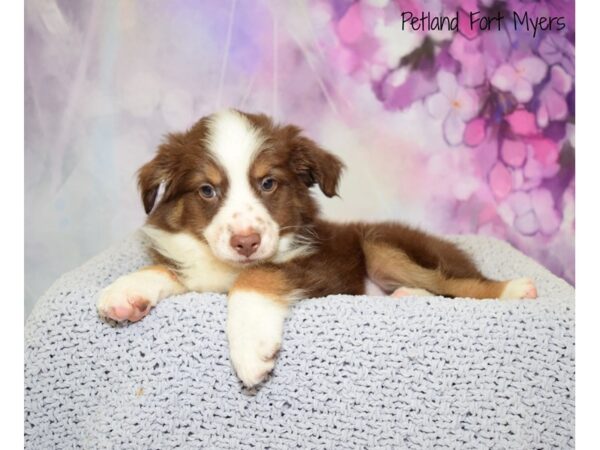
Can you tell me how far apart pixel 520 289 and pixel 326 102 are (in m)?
1.71

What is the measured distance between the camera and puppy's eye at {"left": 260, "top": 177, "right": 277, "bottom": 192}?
3.27 m

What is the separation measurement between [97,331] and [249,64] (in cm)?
190

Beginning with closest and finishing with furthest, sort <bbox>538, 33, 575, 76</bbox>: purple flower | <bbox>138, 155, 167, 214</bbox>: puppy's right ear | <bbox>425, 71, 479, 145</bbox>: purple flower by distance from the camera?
1. <bbox>138, 155, 167, 214</bbox>: puppy's right ear
2. <bbox>538, 33, 575, 76</bbox>: purple flower
3. <bbox>425, 71, 479, 145</bbox>: purple flower

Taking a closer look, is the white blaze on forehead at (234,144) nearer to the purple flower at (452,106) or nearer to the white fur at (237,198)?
the white fur at (237,198)

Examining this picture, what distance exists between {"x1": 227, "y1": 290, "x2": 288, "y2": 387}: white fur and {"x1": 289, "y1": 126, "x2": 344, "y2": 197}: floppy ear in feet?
2.97

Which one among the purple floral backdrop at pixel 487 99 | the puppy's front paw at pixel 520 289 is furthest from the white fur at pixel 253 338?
the purple floral backdrop at pixel 487 99

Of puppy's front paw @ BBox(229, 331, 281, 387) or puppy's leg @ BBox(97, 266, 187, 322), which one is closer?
puppy's front paw @ BBox(229, 331, 281, 387)

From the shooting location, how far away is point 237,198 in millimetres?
3152

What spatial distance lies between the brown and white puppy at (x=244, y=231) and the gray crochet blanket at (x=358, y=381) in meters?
0.16

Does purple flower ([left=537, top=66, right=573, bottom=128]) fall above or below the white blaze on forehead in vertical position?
above

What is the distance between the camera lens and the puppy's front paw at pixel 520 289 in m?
3.52

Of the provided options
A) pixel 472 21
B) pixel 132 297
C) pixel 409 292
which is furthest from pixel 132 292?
pixel 472 21

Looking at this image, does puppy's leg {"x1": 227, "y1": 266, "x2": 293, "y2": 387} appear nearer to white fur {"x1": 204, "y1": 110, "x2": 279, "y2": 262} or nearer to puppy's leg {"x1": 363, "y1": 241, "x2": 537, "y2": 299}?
white fur {"x1": 204, "y1": 110, "x2": 279, "y2": 262}

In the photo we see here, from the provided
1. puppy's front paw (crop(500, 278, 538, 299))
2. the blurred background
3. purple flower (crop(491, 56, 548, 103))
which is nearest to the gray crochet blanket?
puppy's front paw (crop(500, 278, 538, 299))
